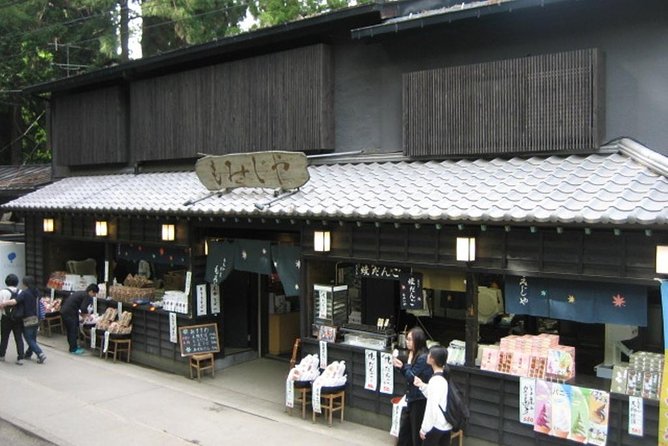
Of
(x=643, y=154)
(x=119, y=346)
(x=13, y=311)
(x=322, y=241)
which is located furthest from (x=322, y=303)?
(x=13, y=311)

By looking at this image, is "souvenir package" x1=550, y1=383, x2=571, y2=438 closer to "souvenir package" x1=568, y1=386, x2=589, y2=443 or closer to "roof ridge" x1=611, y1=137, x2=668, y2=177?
"souvenir package" x1=568, y1=386, x2=589, y2=443

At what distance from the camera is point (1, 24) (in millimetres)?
24172

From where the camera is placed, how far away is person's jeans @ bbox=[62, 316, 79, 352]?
566 inches

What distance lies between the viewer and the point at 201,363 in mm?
12859

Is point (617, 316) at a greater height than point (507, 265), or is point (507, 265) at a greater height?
point (507, 265)

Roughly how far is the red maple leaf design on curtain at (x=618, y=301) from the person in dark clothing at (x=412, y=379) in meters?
2.56

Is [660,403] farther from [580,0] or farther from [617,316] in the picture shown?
[580,0]

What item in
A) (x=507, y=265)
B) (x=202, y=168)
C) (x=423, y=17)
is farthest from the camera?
(x=202, y=168)

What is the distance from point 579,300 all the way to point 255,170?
6313 mm

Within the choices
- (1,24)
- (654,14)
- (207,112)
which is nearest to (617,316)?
(654,14)

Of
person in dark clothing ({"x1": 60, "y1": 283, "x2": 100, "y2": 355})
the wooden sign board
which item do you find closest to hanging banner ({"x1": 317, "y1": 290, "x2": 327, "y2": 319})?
the wooden sign board

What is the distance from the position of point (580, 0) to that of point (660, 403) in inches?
238

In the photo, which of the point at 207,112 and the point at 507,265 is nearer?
the point at 507,265

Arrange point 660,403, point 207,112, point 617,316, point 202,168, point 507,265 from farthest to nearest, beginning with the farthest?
point 207,112 < point 202,168 < point 507,265 < point 617,316 < point 660,403
